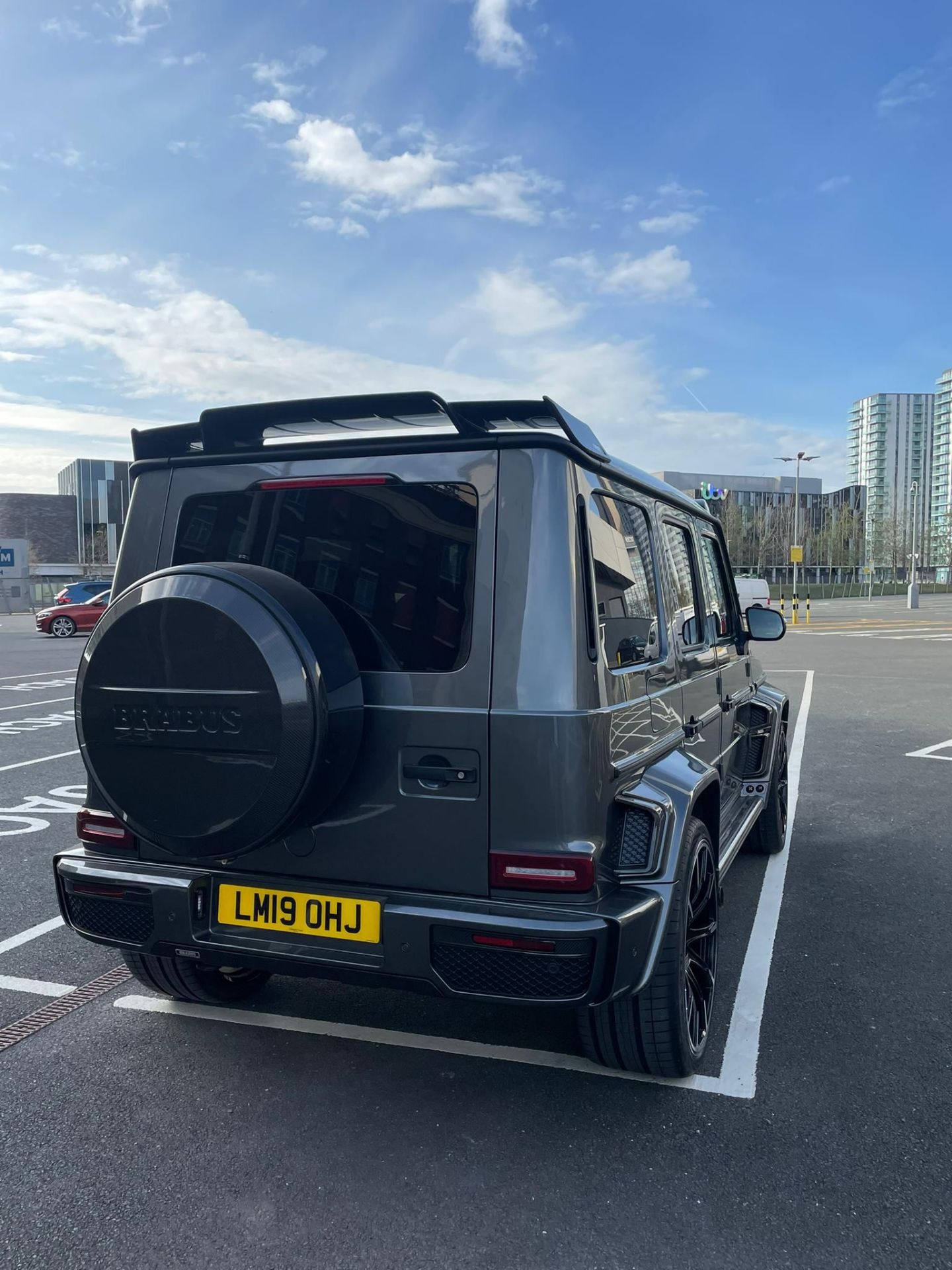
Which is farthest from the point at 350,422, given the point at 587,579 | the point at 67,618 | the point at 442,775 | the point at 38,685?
the point at 67,618

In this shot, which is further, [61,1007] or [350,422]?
[61,1007]

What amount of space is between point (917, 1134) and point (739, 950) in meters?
1.36

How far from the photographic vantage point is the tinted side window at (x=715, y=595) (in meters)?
4.12

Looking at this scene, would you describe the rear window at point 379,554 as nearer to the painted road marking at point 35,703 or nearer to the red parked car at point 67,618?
the painted road marking at point 35,703

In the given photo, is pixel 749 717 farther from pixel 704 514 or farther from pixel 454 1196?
pixel 454 1196

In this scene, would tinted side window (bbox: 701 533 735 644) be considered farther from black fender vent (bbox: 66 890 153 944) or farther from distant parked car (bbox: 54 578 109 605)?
distant parked car (bbox: 54 578 109 605)

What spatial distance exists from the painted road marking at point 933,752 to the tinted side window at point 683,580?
17.7ft

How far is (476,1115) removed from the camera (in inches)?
105

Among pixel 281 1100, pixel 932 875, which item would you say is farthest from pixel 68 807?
pixel 932 875

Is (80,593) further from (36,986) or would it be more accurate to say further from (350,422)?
(350,422)

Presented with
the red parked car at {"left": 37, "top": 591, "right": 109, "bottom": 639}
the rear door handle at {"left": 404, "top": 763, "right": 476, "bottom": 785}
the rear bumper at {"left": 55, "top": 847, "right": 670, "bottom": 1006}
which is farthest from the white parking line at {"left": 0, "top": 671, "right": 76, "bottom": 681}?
the rear door handle at {"left": 404, "top": 763, "right": 476, "bottom": 785}

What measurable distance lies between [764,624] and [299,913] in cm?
319

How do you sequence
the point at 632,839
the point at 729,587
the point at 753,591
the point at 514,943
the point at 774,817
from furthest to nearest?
the point at 753,591, the point at 774,817, the point at 729,587, the point at 632,839, the point at 514,943

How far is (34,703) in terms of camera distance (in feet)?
39.3
